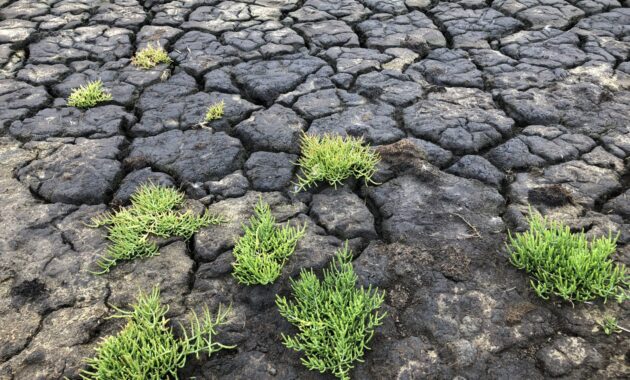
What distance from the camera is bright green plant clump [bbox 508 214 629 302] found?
2498 mm

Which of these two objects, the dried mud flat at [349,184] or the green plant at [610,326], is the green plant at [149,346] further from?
the green plant at [610,326]

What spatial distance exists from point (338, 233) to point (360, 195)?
38cm

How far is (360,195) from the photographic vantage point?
3.31m

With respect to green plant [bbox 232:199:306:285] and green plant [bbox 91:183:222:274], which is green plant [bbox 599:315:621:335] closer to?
green plant [bbox 232:199:306:285]

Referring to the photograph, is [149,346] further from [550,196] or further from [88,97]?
[88,97]

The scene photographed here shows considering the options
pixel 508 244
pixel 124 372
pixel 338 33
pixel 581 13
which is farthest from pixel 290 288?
pixel 581 13

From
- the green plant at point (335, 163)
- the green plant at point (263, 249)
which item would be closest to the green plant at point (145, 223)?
the green plant at point (263, 249)

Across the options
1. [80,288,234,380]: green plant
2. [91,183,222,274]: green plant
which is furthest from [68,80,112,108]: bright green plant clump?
[80,288,234,380]: green plant

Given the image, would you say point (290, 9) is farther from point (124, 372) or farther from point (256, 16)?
point (124, 372)

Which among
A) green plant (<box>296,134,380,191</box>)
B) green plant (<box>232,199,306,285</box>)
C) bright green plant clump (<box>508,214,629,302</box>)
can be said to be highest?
bright green plant clump (<box>508,214,629,302</box>)

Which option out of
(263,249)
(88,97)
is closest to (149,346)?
(263,249)

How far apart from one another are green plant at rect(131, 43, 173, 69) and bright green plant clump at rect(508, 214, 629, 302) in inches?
139

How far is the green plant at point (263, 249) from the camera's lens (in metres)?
2.69

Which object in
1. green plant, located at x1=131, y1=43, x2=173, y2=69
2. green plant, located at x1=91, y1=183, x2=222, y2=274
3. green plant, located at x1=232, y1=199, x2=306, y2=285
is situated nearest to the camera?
green plant, located at x1=232, y1=199, x2=306, y2=285
